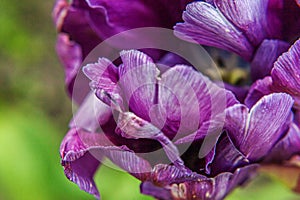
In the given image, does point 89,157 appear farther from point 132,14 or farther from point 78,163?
point 132,14

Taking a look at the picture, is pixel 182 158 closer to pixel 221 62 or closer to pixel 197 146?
pixel 197 146

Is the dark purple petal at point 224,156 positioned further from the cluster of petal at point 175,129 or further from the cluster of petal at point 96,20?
the cluster of petal at point 96,20

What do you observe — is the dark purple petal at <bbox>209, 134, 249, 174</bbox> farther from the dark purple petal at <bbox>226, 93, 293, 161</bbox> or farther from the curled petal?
the curled petal

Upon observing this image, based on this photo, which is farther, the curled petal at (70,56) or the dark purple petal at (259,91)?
the curled petal at (70,56)

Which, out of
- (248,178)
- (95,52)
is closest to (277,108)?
(248,178)

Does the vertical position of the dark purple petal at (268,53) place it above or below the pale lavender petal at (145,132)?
above

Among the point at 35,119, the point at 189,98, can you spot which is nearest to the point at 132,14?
the point at 189,98

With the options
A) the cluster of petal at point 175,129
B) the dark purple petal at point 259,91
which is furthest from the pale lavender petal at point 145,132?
the dark purple petal at point 259,91
